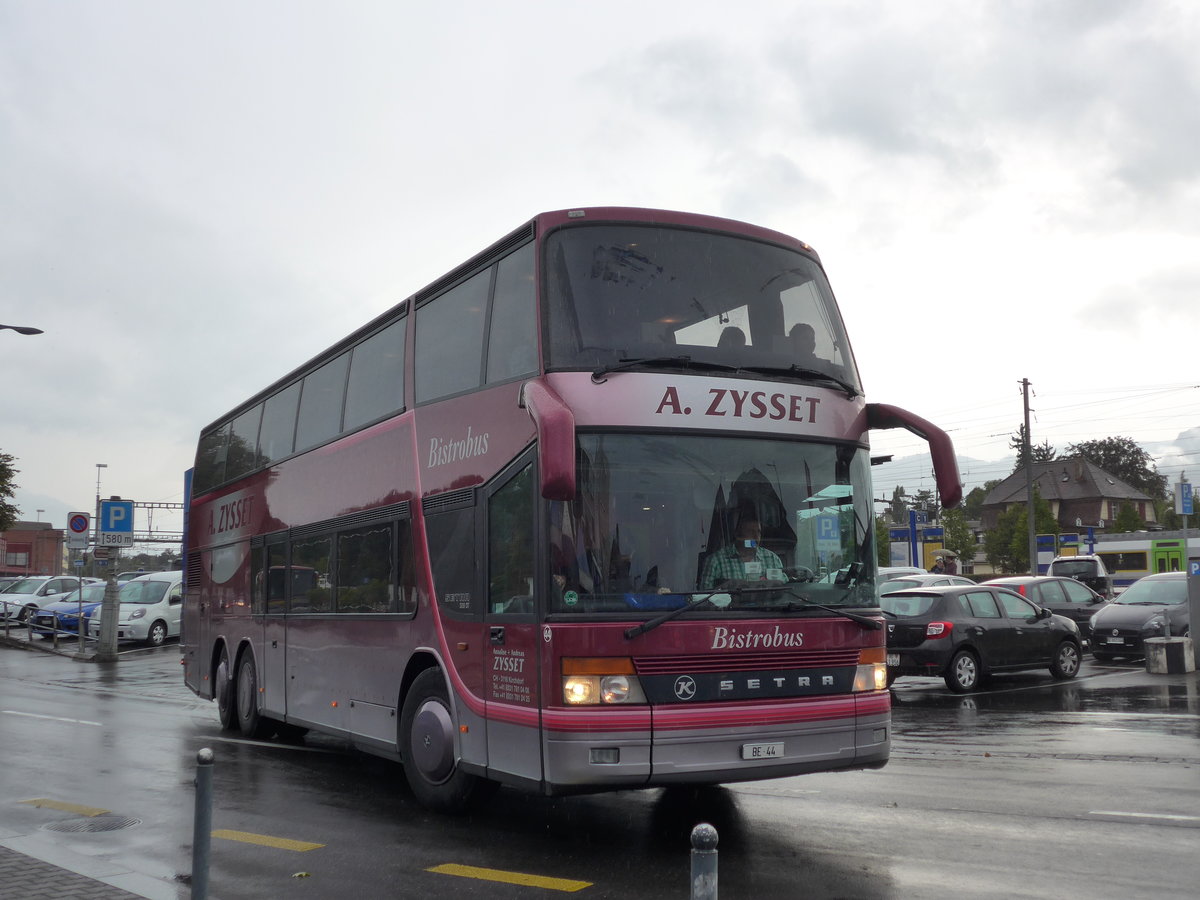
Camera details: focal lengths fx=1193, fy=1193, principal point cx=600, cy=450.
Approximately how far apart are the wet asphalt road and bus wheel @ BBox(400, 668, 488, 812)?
0.20 metres

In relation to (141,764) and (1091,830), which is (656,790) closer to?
(1091,830)

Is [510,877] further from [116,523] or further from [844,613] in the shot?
[116,523]

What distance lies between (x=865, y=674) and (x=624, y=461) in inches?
85.8

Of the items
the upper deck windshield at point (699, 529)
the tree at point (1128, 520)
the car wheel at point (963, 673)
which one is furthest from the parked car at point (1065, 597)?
the tree at point (1128, 520)

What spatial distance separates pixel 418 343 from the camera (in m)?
10.0

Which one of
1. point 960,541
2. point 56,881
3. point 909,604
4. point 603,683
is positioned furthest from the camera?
point 960,541

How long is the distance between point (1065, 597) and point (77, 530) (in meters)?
23.9

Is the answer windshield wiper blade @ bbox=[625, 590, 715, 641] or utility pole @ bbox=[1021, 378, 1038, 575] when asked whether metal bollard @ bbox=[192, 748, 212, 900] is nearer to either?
windshield wiper blade @ bbox=[625, 590, 715, 641]

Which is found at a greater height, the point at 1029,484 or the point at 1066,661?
the point at 1029,484

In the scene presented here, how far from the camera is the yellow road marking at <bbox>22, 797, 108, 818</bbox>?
8.99 metres

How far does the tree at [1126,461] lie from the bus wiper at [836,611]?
12175 cm

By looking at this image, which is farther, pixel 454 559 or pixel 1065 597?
pixel 1065 597

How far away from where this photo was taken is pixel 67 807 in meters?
9.23

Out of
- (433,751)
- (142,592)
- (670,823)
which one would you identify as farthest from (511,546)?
(142,592)
